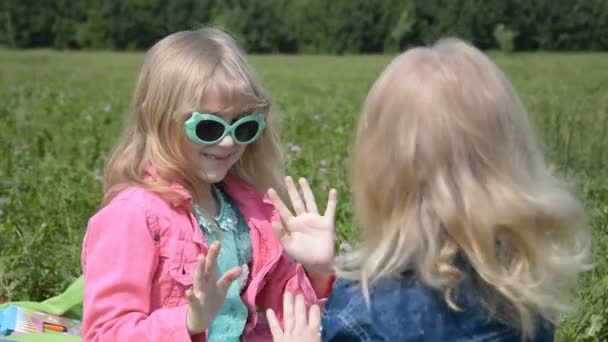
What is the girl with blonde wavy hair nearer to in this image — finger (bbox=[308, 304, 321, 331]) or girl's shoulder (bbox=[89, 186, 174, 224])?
finger (bbox=[308, 304, 321, 331])

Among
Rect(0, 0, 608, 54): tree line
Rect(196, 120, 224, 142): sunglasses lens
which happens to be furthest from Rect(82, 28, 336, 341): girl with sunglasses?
Rect(0, 0, 608, 54): tree line

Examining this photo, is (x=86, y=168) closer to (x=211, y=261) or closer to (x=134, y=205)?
(x=134, y=205)

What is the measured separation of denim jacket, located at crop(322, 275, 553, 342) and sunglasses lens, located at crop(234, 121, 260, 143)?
0.85m

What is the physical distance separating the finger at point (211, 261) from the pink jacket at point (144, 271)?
22 cm

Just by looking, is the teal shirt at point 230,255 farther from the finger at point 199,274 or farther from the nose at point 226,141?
the finger at point 199,274

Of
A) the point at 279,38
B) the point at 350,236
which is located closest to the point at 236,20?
the point at 279,38

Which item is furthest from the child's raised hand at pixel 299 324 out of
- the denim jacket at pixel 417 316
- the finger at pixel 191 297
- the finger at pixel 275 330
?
the finger at pixel 191 297

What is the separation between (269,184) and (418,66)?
3.65 ft

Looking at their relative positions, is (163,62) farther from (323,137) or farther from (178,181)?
(323,137)

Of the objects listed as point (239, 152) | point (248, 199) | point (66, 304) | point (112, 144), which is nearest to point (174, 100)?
point (239, 152)

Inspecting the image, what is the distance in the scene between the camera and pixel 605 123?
5.83 meters

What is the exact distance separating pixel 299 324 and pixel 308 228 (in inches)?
13.8

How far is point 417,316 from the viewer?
1745 millimetres

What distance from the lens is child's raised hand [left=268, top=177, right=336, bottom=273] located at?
2188 millimetres
